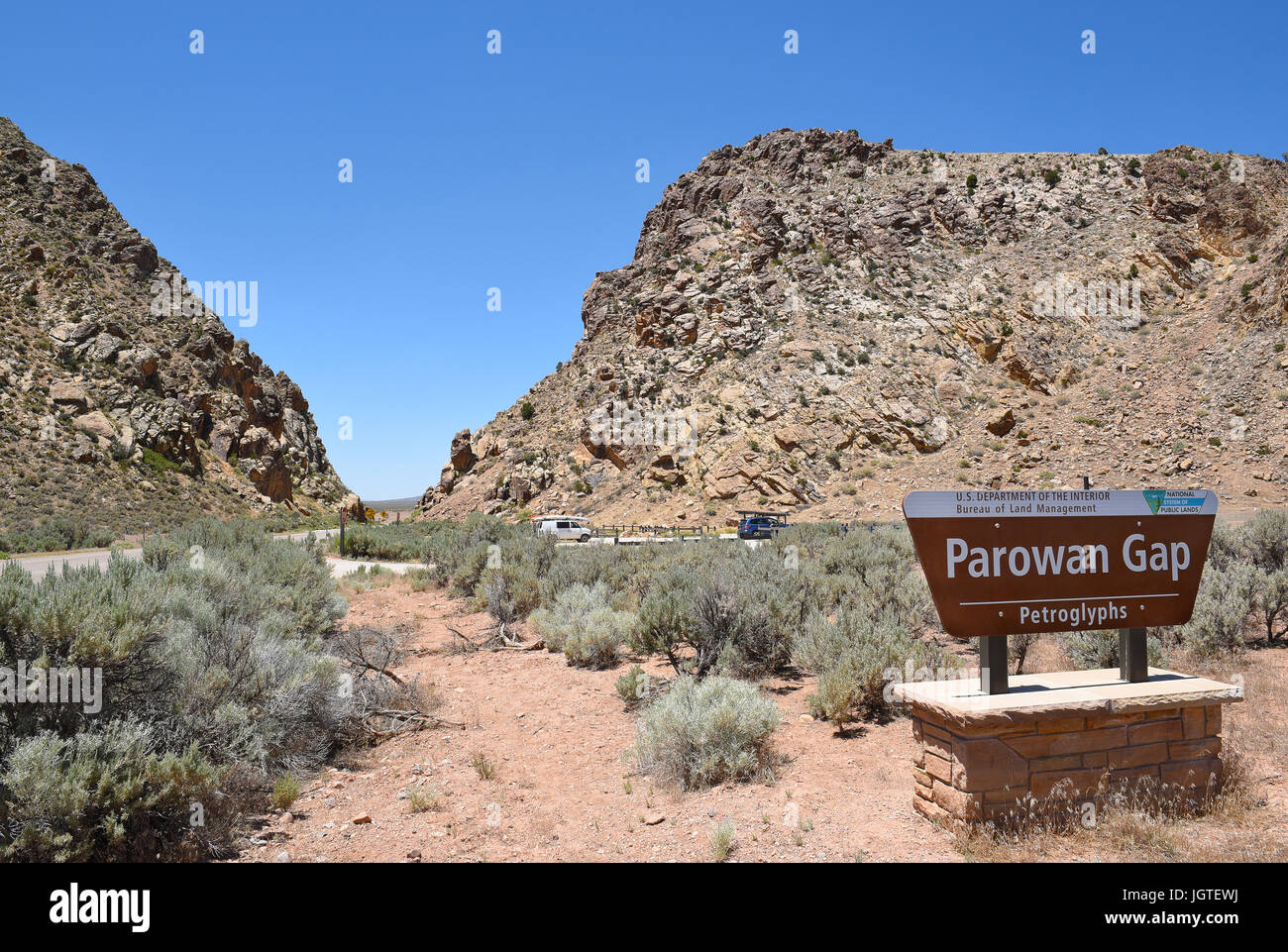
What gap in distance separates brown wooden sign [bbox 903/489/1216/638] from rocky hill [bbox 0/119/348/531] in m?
42.1

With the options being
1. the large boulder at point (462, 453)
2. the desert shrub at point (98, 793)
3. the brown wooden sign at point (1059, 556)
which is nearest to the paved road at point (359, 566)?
the desert shrub at point (98, 793)

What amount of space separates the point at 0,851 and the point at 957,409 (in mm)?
40755

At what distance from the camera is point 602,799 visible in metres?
5.62

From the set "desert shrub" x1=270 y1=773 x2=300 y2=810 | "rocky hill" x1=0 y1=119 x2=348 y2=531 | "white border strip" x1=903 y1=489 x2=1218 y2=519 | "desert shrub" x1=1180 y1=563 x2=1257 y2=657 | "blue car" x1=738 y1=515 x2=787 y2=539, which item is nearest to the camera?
"white border strip" x1=903 y1=489 x2=1218 y2=519

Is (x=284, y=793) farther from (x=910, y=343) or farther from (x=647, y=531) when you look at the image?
(x=910, y=343)

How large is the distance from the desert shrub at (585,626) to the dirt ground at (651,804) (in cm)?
156

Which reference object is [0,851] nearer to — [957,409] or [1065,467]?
[1065,467]

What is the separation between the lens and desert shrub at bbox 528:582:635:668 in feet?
31.9

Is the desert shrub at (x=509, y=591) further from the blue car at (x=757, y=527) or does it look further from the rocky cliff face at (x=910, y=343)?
the rocky cliff face at (x=910, y=343)

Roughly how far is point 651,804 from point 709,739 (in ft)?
2.47

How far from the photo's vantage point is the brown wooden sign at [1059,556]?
4.63 m

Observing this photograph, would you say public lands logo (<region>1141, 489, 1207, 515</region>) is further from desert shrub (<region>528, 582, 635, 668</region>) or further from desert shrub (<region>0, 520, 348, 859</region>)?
desert shrub (<region>0, 520, 348, 859</region>)

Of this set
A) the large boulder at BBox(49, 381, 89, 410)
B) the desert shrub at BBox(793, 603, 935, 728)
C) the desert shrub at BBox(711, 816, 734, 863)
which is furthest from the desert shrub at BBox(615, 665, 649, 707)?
the large boulder at BBox(49, 381, 89, 410)

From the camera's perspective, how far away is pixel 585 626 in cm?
1013
